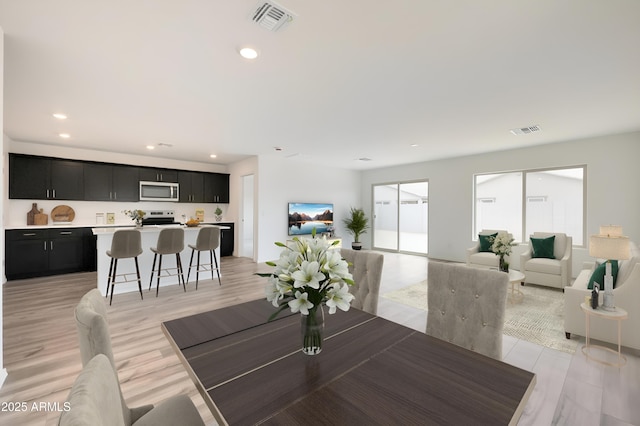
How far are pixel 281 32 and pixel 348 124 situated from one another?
2337 millimetres

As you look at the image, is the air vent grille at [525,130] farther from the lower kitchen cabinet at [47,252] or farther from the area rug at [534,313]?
the lower kitchen cabinet at [47,252]

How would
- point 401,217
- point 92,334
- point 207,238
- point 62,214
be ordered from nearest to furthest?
point 92,334, point 207,238, point 62,214, point 401,217

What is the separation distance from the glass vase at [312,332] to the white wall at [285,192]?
19.0ft

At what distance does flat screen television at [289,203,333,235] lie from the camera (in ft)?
24.3

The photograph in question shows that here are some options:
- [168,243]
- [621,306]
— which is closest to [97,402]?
[621,306]

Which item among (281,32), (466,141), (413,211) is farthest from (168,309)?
(413,211)

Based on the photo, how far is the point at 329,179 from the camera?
8359 mm

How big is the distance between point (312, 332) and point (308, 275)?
26cm

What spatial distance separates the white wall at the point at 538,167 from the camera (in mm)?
4684

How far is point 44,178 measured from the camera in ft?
18.0

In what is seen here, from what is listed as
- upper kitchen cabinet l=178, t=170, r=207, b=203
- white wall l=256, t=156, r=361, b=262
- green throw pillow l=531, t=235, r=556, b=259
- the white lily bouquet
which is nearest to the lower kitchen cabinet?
upper kitchen cabinet l=178, t=170, r=207, b=203

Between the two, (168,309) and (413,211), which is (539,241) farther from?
(168,309)

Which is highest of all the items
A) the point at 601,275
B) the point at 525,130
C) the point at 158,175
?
the point at 525,130

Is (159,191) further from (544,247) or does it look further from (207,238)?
(544,247)
